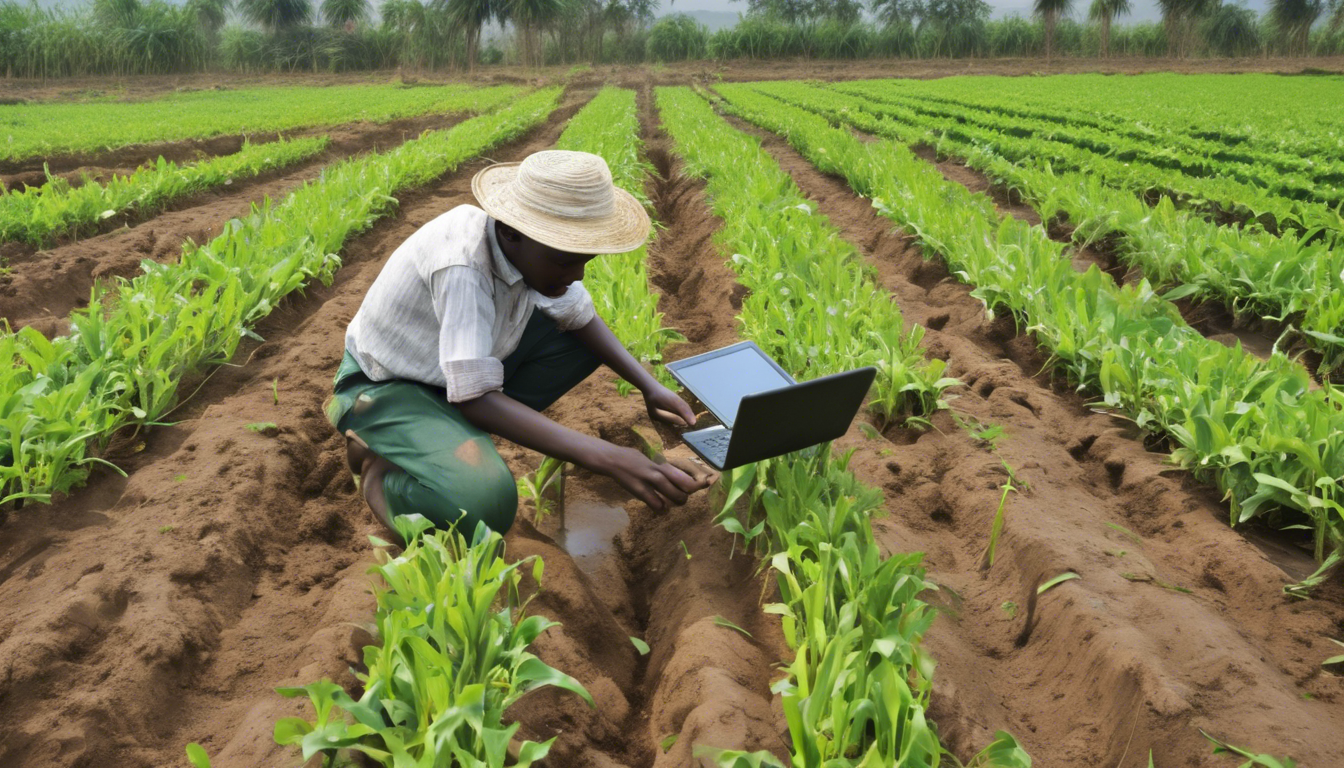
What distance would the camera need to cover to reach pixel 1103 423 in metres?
3.60

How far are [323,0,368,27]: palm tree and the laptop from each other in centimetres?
5519

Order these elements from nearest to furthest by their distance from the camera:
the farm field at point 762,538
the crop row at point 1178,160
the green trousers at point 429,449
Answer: the farm field at point 762,538
the green trousers at point 429,449
the crop row at point 1178,160

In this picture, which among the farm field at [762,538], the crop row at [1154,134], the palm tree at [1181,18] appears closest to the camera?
the farm field at [762,538]

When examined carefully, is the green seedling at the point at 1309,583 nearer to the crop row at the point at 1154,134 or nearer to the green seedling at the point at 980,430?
the green seedling at the point at 980,430

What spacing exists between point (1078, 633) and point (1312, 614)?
651mm

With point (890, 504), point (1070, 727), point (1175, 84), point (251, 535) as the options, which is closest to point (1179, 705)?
point (1070, 727)

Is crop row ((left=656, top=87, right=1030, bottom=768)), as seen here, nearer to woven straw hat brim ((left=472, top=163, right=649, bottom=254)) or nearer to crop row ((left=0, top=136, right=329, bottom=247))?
woven straw hat brim ((left=472, top=163, right=649, bottom=254))

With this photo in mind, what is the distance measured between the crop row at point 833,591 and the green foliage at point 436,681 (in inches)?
16.4

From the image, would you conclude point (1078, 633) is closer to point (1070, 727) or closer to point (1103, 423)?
point (1070, 727)

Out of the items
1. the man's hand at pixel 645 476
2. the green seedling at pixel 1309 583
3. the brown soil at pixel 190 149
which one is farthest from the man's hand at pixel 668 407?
the brown soil at pixel 190 149

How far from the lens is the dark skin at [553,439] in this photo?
7.68 feet

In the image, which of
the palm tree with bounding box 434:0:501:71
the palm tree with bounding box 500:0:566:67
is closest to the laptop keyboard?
the palm tree with bounding box 500:0:566:67

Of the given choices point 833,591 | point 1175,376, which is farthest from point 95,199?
point 1175,376

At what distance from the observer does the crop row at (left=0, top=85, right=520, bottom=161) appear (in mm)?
12133
